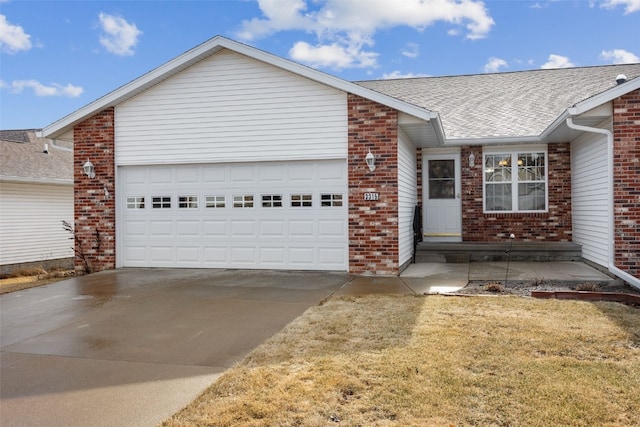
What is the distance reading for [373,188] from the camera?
9.70m

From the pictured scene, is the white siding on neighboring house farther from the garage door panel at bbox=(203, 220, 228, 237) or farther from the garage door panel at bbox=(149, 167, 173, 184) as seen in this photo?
the garage door panel at bbox=(149, 167, 173, 184)

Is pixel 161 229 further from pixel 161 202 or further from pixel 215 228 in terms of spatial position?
pixel 215 228

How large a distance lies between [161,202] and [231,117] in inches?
101

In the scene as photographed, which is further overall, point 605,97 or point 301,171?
point 301,171

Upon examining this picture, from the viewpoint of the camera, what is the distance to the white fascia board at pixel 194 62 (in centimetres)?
938

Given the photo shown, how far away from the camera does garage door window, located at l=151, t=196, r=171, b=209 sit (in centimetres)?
1111

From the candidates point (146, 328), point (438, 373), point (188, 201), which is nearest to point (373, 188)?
point (188, 201)

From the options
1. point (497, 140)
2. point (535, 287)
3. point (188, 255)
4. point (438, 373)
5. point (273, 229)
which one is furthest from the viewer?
point (497, 140)

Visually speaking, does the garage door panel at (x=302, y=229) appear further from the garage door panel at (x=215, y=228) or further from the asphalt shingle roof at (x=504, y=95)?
the asphalt shingle roof at (x=504, y=95)

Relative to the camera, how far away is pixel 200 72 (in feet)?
35.2

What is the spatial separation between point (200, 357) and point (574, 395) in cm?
322

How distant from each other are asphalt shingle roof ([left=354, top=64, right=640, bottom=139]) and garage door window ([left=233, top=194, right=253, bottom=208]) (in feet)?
16.7

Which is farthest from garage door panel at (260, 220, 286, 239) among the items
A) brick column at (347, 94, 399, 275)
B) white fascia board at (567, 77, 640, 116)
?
white fascia board at (567, 77, 640, 116)

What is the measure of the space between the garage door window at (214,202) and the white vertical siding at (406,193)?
12.8 ft
